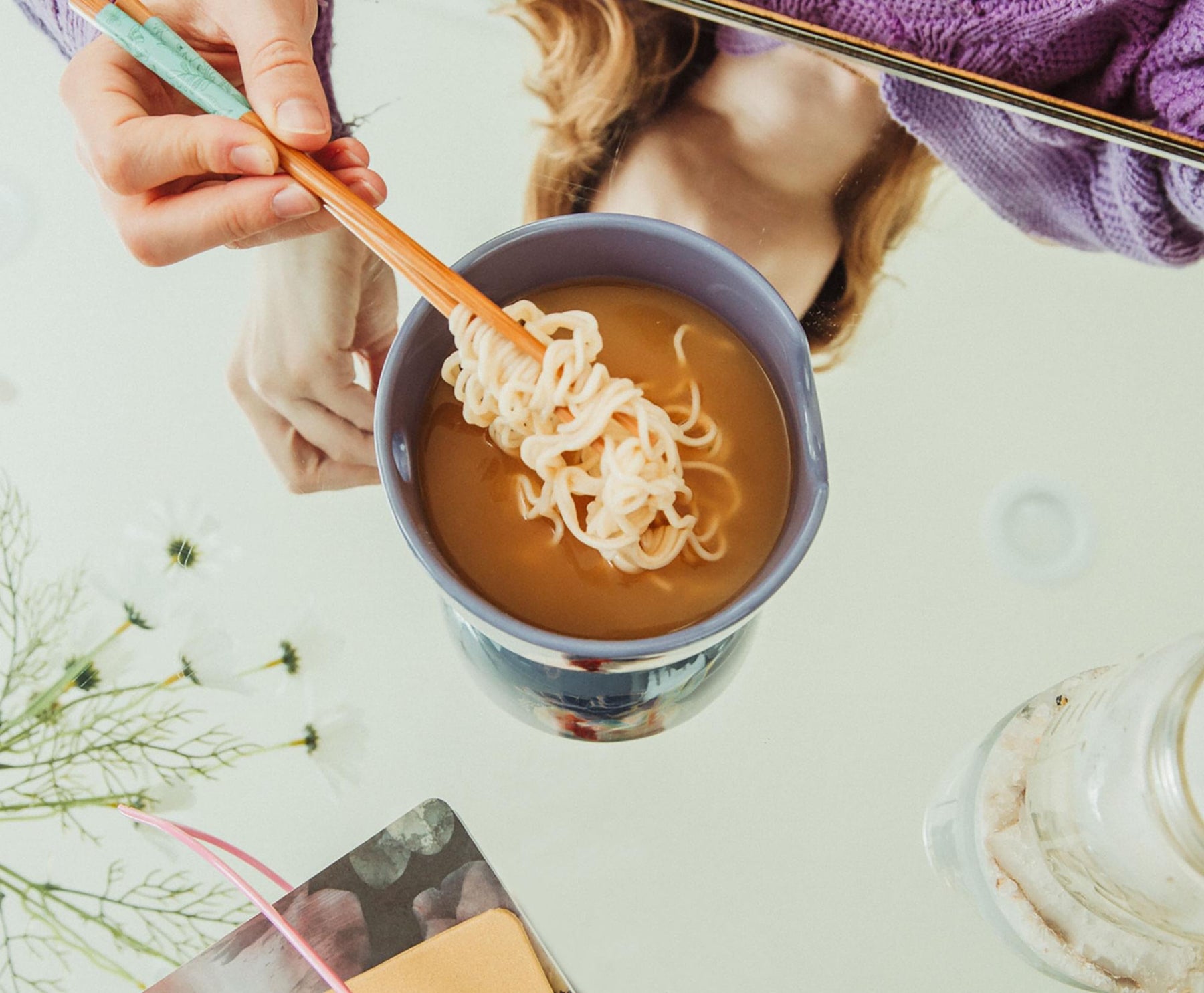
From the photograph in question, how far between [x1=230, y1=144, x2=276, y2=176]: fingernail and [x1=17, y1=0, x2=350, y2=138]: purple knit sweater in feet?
0.59

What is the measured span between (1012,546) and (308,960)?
0.56 m

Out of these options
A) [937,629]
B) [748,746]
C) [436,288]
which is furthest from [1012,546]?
[436,288]

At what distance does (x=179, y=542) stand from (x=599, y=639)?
352 mm

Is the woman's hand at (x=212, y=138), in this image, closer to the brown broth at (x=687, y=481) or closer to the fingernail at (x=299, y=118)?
the fingernail at (x=299, y=118)

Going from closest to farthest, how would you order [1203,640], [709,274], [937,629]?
[1203,640] < [709,274] < [937,629]

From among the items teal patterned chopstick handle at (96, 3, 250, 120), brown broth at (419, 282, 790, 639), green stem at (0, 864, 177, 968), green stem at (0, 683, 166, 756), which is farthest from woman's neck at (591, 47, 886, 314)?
green stem at (0, 864, 177, 968)

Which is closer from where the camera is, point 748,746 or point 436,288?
point 436,288

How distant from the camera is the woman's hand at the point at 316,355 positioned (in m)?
0.74

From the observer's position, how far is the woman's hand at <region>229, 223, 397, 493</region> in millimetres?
739

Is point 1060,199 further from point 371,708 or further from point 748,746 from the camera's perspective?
point 371,708

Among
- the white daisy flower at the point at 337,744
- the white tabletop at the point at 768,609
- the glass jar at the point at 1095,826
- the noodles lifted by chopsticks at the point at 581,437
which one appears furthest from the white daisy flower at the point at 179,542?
the glass jar at the point at 1095,826

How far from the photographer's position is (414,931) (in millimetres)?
637

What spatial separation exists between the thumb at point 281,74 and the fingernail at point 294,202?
0.03m

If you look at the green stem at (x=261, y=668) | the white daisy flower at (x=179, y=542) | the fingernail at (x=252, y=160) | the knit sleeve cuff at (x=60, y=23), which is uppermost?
the knit sleeve cuff at (x=60, y=23)
